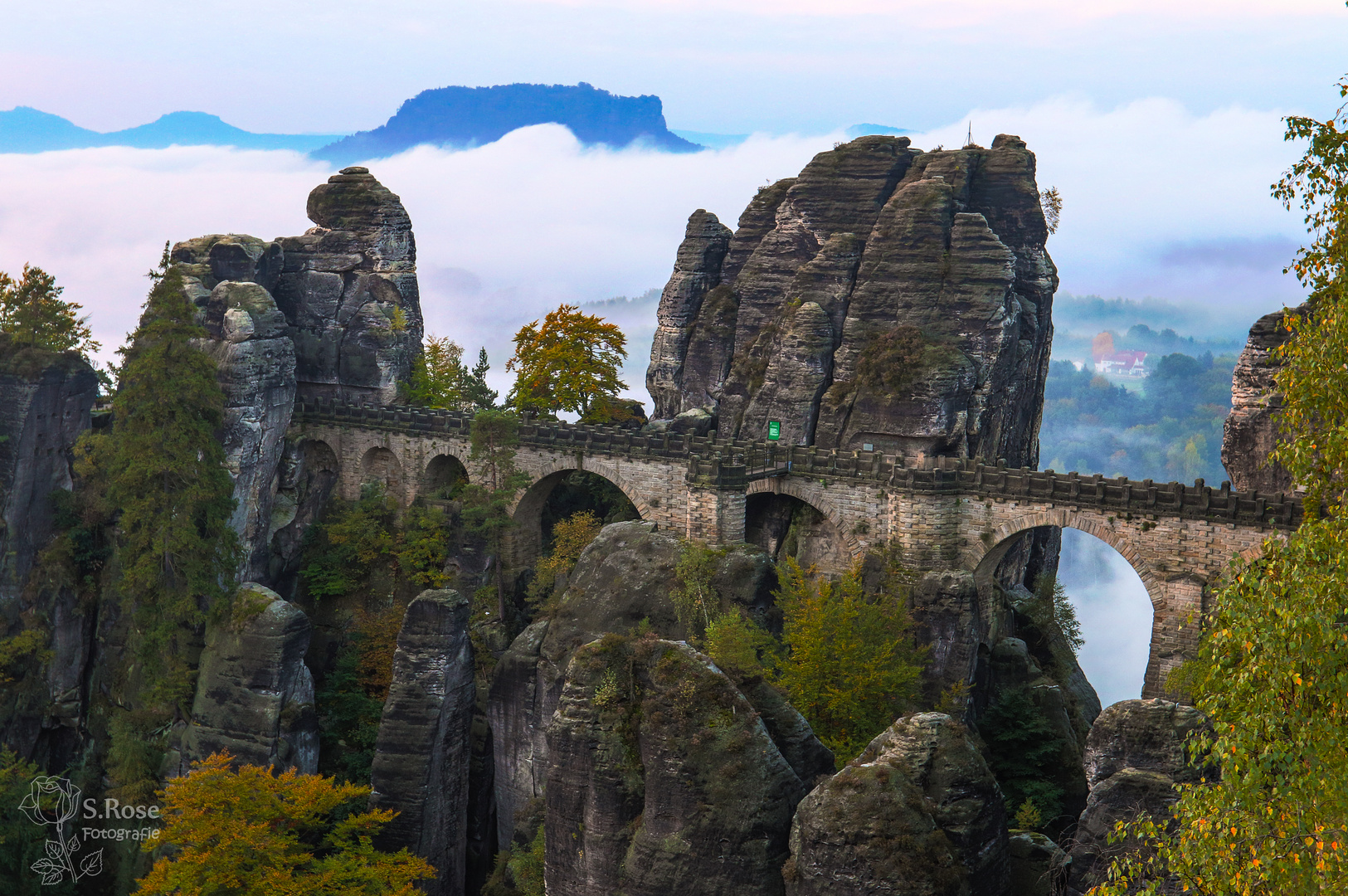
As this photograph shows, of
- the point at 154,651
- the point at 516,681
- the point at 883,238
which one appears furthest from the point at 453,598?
the point at 883,238

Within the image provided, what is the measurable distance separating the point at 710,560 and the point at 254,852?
15.2 m

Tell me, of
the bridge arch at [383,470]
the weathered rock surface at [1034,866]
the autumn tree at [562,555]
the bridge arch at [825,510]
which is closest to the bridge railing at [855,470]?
the bridge arch at [825,510]

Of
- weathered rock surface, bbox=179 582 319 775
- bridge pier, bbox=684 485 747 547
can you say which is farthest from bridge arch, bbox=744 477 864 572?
weathered rock surface, bbox=179 582 319 775

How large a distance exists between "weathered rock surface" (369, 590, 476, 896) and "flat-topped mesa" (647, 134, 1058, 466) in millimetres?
17079

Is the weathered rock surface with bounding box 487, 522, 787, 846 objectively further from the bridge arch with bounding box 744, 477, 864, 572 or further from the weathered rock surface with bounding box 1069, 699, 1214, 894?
the weathered rock surface with bounding box 1069, 699, 1214, 894

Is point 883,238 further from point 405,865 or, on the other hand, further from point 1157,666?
point 405,865

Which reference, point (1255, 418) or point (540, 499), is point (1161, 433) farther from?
point (540, 499)

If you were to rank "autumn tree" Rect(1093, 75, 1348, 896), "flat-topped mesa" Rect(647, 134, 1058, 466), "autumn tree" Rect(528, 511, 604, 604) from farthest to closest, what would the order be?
"flat-topped mesa" Rect(647, 134, 1058, 466), "autumn tree" Rect(528, 511, 604, 604), "autumn tree" Rect(1093, 75, 1348, 896)

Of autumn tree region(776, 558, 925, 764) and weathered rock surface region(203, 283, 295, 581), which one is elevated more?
weathered rock surface region(203, 283, 295, 581)

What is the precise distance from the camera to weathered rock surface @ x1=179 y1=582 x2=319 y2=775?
139 ft

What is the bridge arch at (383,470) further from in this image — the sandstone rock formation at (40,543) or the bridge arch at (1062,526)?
the bridge arch at (1062,526)

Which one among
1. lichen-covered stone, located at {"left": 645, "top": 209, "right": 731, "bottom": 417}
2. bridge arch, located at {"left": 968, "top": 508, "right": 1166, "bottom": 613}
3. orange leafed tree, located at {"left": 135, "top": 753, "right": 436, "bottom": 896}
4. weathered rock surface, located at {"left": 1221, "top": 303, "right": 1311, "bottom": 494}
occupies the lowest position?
orange leafed tree, located at {"left": 135, "top": 753, "right": 436, "bottom": 896}

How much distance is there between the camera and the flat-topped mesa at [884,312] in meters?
48.6

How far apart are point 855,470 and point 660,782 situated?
72.1 feet
